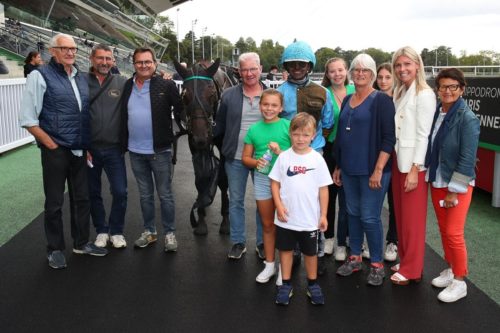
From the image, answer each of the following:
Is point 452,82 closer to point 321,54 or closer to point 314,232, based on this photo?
point 314,232

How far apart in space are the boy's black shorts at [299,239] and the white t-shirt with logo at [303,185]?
0.17 ft

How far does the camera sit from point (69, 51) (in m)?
3.92

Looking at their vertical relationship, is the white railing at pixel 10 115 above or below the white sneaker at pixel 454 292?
above

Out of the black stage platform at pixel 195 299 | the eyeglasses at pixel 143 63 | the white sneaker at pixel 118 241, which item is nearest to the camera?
the black stage platform at pixel 195 299

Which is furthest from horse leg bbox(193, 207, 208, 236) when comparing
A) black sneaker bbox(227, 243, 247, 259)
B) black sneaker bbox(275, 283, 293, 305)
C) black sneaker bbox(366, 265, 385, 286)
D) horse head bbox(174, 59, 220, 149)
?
black sneaker bbox(366, 265, 385, 286)

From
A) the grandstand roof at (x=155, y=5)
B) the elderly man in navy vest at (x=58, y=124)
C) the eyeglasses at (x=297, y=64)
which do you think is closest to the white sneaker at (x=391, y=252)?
the eyeglasses at (x=297, y=64)

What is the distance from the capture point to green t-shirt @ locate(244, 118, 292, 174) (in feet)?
11.9

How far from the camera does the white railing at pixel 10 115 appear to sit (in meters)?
9.03

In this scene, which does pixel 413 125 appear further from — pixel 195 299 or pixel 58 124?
pixel 58 124

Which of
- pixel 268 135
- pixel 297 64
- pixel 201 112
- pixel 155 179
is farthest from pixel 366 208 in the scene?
pixel 155 179

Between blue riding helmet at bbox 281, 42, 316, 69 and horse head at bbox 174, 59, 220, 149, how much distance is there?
843mm

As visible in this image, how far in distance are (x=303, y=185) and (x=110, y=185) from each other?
222 cm

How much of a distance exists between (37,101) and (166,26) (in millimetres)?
93106

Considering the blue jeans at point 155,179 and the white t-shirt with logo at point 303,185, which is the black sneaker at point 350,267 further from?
the blue jeans at point 155,179
